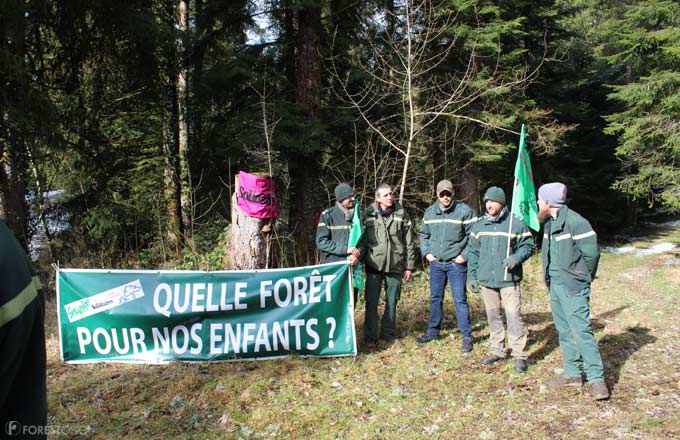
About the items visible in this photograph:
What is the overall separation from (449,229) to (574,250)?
1.66 m

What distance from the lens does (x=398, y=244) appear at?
6191 mm

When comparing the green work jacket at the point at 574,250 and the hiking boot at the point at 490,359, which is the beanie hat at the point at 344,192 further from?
the hiking boot at the point at 490,359

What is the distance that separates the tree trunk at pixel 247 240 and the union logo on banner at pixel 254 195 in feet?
0.27

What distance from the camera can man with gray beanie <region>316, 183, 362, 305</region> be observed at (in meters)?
6.02

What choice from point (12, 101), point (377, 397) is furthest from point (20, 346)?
point (12, 101)

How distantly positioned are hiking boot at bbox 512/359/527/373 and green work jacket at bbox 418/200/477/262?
4.88ft

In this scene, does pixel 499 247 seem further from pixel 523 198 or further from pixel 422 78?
pixel 422 78

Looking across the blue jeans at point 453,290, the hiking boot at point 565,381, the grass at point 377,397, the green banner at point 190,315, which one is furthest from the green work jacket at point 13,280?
the blue jeans at point 453,290

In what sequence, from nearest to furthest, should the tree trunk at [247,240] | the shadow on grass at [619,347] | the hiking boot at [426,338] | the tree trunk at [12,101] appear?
1. the shadow on grass at [619,347]
2. the tree trunk at [247,240]
3. the hiking boot at [426,338]
4. the tree trunk at [12,101]

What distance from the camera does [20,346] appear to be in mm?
1291

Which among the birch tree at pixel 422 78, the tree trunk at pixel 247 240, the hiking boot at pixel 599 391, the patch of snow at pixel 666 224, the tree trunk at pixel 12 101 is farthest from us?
the patch of snow at pixel 666 224

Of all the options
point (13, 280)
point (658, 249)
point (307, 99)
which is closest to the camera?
point (13, 280)

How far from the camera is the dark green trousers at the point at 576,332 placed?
4754mm

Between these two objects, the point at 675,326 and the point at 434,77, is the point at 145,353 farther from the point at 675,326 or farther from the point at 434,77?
the point at 434,77
